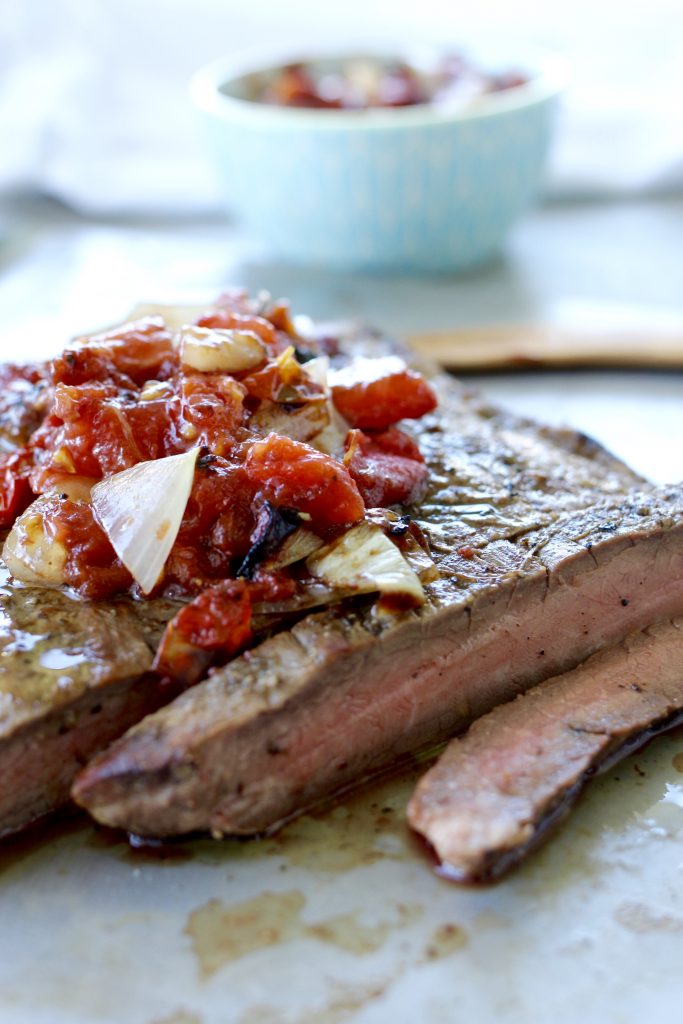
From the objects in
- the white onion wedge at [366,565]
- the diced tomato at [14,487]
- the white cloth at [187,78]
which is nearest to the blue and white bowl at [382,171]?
the white cloth at [187,78]

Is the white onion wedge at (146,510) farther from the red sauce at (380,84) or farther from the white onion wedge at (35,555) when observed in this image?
the red sauce at (380,84)

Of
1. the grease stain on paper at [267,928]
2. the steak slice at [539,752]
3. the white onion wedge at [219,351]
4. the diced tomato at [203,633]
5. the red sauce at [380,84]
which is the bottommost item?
the grease stain on paper at [267,928]

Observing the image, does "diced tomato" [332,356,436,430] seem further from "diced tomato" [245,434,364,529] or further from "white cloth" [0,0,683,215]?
"white cloth" [0,0,683,215]

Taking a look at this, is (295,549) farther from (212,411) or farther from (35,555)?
(35,555)

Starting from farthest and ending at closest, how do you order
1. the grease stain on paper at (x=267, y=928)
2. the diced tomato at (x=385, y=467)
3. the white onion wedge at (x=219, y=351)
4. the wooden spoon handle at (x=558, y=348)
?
→ the wooden spoon handle at (x=558, y=348) → the white onion wedge at (x=219, y=351) → the diced tomato at (x=385, y=467) → the grease stain on paper at (x=267, y=928)

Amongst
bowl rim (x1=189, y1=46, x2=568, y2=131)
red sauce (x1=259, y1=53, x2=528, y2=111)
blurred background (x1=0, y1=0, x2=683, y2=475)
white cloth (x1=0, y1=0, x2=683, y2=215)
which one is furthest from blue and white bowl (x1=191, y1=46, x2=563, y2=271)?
white cloth (x1=0, y1=0, x2=683, y2=215)

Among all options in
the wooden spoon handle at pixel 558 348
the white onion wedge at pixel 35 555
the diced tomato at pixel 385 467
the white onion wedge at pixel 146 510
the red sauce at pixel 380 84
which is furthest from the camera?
the red sauce at pixel 380 84
